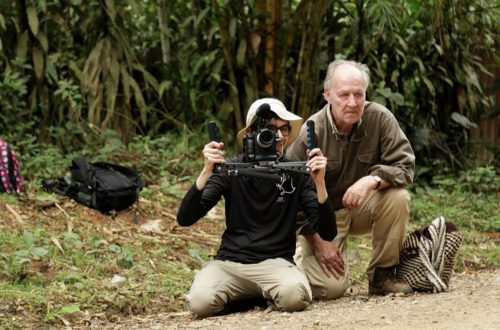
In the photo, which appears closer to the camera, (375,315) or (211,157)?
(375,315)

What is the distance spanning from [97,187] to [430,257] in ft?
10.0

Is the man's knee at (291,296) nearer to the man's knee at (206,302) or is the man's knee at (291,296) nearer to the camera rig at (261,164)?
the man's knee at (206,302)

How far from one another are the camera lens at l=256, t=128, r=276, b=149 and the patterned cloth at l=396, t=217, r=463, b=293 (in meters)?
1.25

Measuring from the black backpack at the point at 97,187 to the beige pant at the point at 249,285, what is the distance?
8.24 ft

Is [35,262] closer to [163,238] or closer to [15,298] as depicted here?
[15,298]

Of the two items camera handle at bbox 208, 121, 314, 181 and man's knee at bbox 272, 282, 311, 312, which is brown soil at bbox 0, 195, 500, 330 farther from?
camera handle at bbox 208, 121, 314, 181

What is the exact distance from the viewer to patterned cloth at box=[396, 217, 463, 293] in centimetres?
519

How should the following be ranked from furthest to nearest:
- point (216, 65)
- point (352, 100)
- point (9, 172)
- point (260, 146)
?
point (216, 65), point (9, 172), point (352, 100), point (260, 146)

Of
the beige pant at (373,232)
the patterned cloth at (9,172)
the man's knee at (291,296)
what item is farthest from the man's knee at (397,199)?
the patterned cloth at (9,172)

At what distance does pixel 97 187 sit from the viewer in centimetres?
728

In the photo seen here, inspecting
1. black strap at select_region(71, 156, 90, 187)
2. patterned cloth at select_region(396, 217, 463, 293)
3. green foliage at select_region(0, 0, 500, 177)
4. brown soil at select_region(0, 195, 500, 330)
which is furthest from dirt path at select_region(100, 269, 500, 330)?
green foliage at select_region(0, 0, 500, 177)

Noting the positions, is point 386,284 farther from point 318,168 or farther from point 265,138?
point 265,138

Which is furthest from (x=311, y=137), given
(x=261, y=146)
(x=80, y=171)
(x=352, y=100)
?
(x=80, y=171)

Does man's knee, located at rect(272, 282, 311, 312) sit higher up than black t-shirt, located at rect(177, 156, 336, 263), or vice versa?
black t-shirt, located at rect(177, 156, 336, 263)
